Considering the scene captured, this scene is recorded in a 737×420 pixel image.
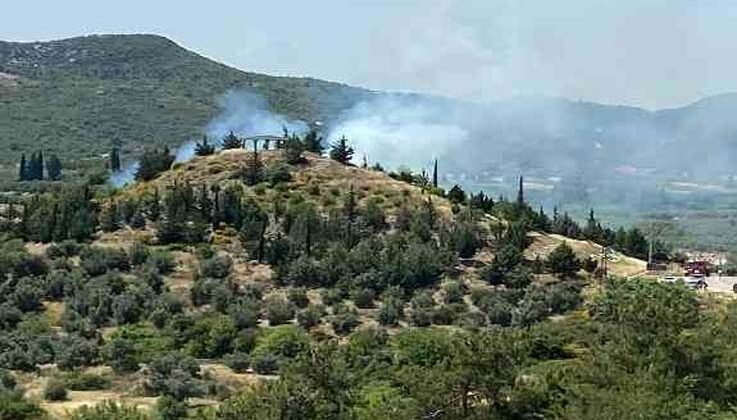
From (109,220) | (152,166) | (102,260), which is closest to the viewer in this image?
(102,260)

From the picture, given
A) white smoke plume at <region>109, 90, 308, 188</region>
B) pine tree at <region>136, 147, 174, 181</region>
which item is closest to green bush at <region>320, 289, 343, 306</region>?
pine tree at <region>136, 147, 174, 181</region>

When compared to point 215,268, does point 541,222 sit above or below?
above

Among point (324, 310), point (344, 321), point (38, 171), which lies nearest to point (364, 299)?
point (324, 310)

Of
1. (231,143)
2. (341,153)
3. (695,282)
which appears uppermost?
(231,143)

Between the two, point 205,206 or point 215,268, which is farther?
point 205,206

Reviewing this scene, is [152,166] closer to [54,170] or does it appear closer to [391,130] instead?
[54,170]

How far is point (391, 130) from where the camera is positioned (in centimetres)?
15412

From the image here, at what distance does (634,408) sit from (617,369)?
5.14 meters

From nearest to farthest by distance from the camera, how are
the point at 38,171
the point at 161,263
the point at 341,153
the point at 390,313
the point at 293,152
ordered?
1. the point at 390,313
2. the point at 161,263
3. the point at 293,152
4. the point at 341,153
5. the point at 38,171

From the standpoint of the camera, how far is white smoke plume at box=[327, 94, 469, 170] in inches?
5438

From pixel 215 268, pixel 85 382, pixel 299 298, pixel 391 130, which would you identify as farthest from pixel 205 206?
pixel 391 130

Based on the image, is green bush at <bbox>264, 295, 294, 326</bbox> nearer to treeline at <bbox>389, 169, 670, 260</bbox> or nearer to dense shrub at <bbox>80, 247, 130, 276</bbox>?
dense shrub at <bbox>80, 247, 130, 276</bbox>

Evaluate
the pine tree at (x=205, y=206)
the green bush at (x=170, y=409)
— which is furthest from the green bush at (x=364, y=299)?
the green bush at (x=170, y=409)

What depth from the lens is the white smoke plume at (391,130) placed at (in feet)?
453
